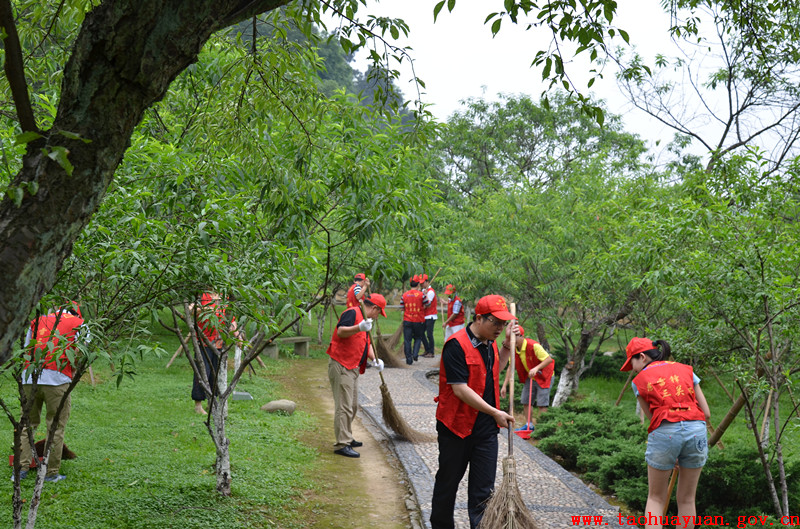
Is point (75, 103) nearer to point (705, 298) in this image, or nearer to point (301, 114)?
point (301, 114)

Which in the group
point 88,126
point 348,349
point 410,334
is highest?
point 88,126

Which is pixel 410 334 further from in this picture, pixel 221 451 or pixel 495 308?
pixel 495 308

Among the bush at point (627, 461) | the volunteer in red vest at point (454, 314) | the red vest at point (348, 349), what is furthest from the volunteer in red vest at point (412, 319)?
the red vest at point (348, 349)

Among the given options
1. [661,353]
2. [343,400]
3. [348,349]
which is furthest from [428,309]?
[661,353]

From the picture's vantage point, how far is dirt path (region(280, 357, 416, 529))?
5945 millimetres

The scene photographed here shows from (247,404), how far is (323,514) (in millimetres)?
4538

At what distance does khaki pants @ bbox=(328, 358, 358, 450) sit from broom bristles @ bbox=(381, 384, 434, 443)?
0.76 meters

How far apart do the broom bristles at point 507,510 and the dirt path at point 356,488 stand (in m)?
1.73

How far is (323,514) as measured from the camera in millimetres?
5961

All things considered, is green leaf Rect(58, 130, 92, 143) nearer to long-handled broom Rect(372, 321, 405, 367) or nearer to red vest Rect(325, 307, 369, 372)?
red vest Rect(325, 307, 369, 372)

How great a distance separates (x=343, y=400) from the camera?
7941 mm

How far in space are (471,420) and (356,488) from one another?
283cm

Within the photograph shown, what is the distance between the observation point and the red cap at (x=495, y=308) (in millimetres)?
4516

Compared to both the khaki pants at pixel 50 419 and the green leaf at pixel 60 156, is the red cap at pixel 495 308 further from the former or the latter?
the khaki pants at pixel 50 419
